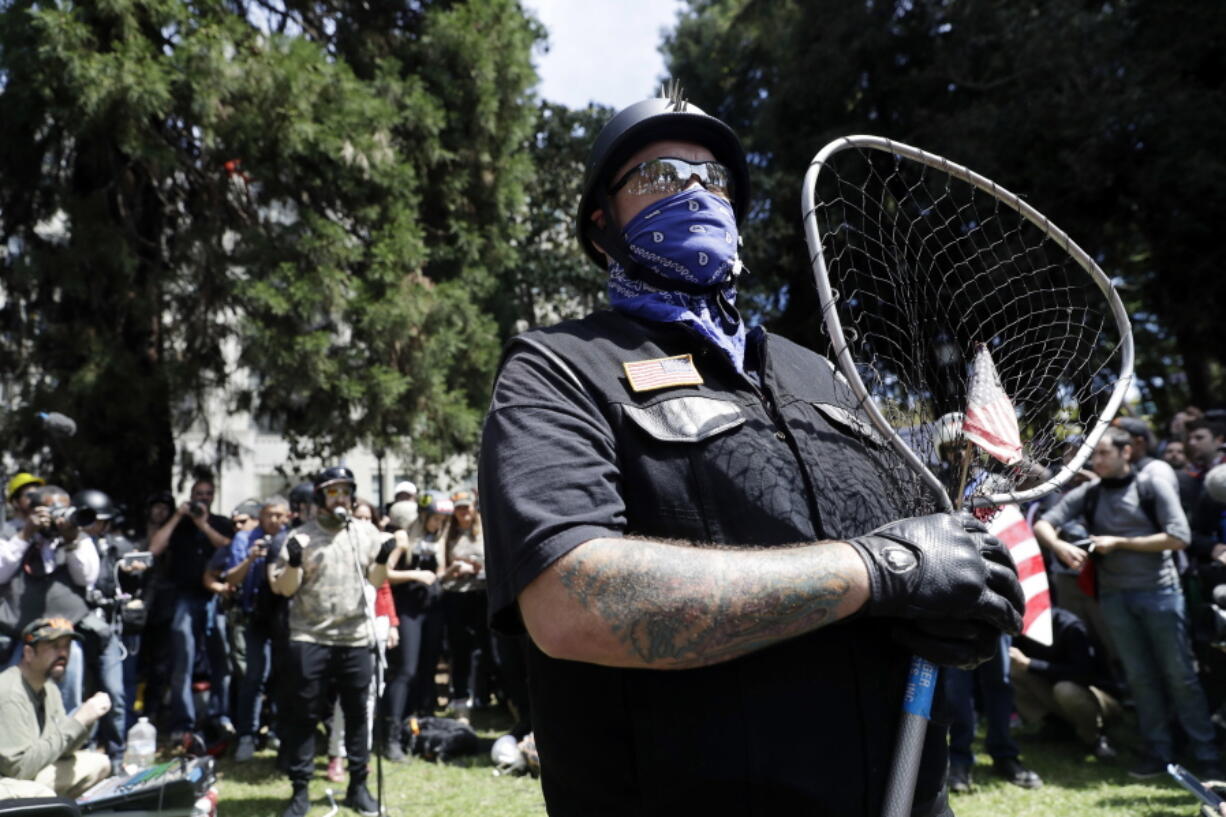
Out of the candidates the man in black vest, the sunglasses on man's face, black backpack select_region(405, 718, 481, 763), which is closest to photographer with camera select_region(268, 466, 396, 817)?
black backpack select_region(405, 718, 481, 763)

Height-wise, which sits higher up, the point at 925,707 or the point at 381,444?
the point at 381,444

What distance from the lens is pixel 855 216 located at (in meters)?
2.26

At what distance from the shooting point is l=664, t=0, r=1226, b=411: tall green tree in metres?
14.0

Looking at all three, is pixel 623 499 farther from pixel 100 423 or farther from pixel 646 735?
pixel 100 423

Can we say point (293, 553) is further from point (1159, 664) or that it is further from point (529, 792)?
point (1159, 664)

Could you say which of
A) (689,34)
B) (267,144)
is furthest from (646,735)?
(689,34)

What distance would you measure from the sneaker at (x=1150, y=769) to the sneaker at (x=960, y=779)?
1.22 metres

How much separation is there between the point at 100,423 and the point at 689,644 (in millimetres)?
12518

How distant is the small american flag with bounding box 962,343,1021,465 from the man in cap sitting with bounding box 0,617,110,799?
5.41 m

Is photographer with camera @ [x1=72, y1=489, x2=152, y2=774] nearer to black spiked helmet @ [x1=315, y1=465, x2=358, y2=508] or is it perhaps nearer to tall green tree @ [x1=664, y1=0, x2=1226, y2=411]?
black spiked helmet @ [x1=315, y1=465, x2=358, y2=508]

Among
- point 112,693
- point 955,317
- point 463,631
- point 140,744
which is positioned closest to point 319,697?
point 140,744

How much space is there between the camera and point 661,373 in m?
1.76

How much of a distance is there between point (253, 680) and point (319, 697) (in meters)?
2.04

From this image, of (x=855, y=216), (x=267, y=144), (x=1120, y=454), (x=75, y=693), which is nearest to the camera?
(x=855, y=216)
